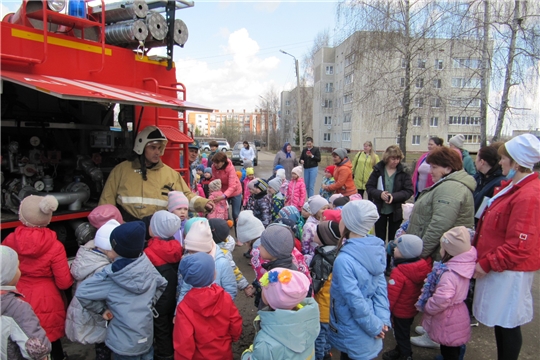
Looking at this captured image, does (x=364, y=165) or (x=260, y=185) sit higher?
(x=364, y=165)

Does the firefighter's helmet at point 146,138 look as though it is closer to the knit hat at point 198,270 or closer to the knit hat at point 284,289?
the knit hat at point 198,270

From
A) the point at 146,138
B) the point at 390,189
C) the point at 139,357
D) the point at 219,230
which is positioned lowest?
the point at 139,357

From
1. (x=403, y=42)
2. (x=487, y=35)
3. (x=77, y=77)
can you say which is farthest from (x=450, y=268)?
(x=403, y=42)

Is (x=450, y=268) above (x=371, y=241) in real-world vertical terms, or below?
below

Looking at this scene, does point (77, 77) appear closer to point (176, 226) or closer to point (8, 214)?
point (8, 214)

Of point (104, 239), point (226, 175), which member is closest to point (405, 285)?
point (104, 239)

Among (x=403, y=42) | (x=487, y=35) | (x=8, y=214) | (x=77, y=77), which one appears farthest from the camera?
(x=403, y=42)

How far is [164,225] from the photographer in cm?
302

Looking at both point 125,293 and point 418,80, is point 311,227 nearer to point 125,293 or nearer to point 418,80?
point 125,293

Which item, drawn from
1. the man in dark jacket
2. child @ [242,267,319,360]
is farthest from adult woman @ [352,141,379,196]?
child @ [242,267,319,360]

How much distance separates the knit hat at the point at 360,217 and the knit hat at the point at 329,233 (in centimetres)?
30

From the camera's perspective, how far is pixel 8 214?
3393 mm

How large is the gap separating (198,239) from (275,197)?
325 cm

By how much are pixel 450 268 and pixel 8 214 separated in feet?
13.0
